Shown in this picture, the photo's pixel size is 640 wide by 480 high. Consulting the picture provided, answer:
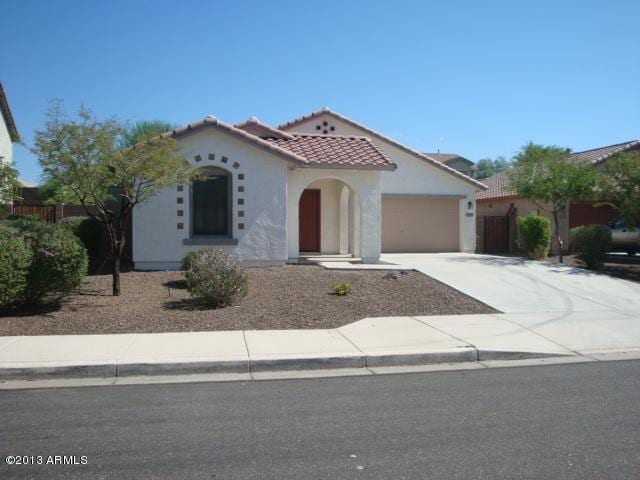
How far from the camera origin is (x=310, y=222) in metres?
20.6

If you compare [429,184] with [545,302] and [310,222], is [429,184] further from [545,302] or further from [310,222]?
[545,302]

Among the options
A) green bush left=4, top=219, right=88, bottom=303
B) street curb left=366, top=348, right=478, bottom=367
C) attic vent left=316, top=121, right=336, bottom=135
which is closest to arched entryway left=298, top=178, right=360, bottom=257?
attic vent left=316, top=121, right=336, bottom=135

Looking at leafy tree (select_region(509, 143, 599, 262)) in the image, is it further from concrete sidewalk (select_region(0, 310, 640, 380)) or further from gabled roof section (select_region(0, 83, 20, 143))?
gabled roof section (select_region(0, 83, 20, 143))

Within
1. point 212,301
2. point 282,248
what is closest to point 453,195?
point 282,248

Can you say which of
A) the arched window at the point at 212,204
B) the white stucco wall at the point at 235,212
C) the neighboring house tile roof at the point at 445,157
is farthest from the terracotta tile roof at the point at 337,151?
the neighboring house tile roof at the point at 445,157

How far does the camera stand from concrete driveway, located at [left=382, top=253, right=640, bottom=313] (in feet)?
41.3

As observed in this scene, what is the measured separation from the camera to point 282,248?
1587 centimetres

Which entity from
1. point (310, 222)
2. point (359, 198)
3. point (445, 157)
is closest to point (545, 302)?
point (359, 198)

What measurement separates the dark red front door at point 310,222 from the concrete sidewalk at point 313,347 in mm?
10030

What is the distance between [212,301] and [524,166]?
523 inches

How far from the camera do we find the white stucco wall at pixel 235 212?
50.0ft

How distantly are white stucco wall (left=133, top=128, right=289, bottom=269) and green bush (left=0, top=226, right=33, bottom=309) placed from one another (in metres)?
5.09

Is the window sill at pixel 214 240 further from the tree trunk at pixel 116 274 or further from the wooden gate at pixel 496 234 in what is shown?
the wooden gate at pixel 496 234

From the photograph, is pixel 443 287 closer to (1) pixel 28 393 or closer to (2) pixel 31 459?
(1) pixel 28 393
